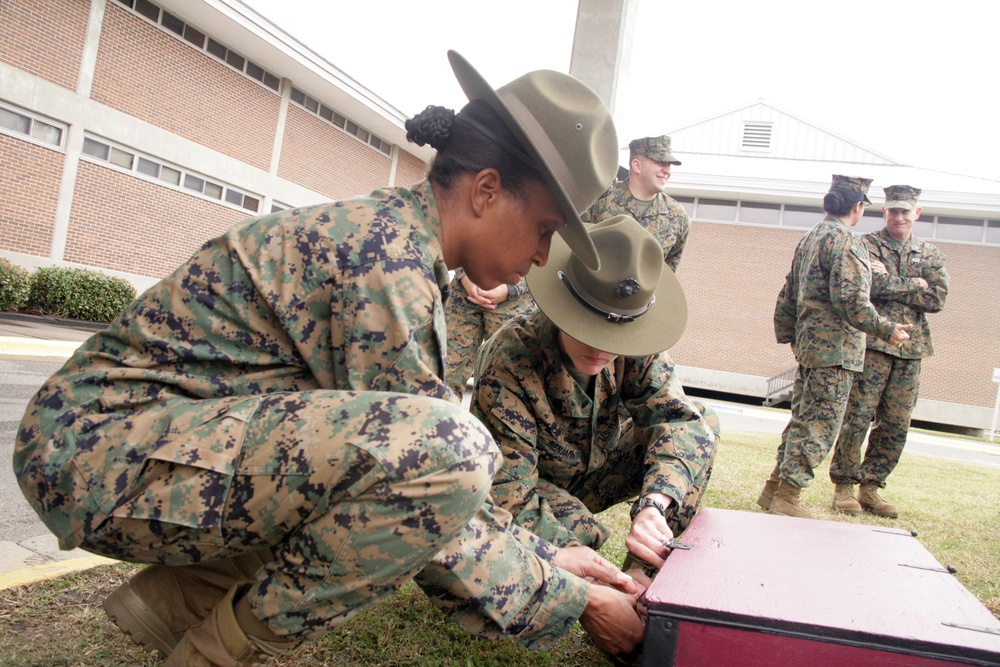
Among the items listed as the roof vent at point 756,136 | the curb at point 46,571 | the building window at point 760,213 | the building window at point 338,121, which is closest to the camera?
the curb at point 46,571

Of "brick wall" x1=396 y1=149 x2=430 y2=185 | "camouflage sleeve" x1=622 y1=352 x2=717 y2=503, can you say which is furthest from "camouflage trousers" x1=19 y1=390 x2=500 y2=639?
"brick wall" x1=396 y1=149 x2=430 y2=185

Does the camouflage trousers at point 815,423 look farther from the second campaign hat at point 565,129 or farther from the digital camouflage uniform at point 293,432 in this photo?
the digital camouflage uniform at point 293,432

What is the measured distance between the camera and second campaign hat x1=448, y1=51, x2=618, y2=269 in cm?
171

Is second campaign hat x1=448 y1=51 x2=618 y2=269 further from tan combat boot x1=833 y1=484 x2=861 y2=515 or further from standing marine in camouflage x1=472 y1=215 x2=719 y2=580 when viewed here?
tan combat boot x1=833 y1=484 x2=861 y2=515

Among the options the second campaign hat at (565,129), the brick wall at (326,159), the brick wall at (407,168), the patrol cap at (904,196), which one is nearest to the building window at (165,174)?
the brick wall at (326,159)

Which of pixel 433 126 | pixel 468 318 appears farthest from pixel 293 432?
pixel 468 318

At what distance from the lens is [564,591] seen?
1759 millimetres

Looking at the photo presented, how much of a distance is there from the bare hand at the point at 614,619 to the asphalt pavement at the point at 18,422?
151 cm

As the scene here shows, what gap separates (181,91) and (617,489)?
16.5 metres

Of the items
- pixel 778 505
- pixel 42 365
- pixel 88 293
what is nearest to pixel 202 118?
pixel 88 293

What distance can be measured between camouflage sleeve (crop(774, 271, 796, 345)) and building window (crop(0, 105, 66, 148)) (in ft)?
44.1

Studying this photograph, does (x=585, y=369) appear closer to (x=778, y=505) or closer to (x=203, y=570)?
(x=203, y=570)

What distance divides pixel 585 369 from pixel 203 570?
1248 mm

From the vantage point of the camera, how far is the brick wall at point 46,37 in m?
13.4
